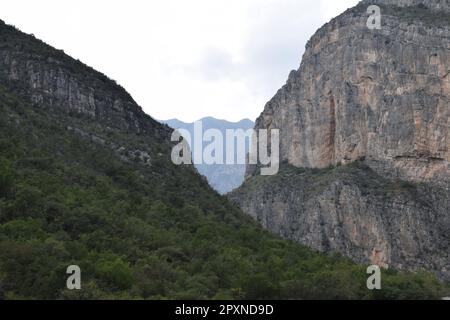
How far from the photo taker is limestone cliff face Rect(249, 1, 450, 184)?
10000 centimetres

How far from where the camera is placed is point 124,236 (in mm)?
38969

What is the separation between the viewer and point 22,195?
3762cm

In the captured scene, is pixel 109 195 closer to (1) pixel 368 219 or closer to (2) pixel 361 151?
(1) pixel 368 219

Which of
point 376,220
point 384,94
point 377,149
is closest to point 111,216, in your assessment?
point 376,220

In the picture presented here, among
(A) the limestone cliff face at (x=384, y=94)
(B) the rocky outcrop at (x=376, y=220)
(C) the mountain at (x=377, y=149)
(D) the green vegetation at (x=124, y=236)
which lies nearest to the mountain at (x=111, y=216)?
(D) the green vegetation at (x=124, y=236)

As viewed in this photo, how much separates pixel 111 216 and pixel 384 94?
69.8m

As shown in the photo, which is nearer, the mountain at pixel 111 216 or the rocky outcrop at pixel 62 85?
the mountain at pixel 111 216

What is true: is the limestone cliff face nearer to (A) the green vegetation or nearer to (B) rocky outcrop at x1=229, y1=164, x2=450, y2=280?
(B) rocky outcrop at x1=229, y1=164, x2=450, y2=280

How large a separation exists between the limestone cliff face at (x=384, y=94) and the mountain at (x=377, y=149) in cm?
13

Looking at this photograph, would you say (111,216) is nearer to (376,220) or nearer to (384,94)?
(376,220)

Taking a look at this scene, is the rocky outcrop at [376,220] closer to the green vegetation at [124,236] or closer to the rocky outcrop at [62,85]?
the green vegetation at [124,236]

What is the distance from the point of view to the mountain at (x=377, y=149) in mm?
96000

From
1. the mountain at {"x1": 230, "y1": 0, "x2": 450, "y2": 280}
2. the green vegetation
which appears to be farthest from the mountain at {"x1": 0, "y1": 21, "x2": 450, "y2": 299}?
the mountain at {"x1": 230, "y1": 0, "x2": 450, "y2": 280}

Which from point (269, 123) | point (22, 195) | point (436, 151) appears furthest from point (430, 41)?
point (22, 195)
